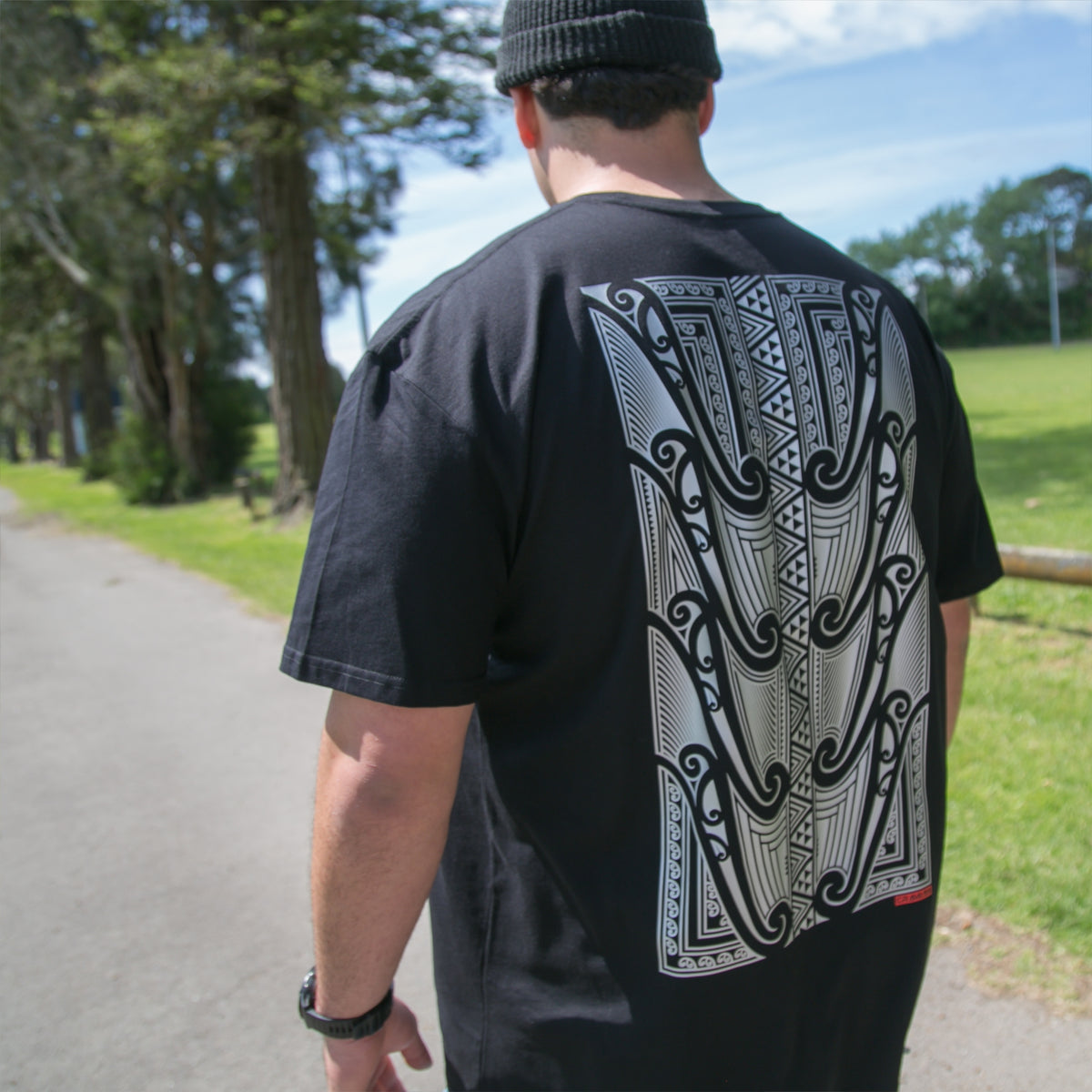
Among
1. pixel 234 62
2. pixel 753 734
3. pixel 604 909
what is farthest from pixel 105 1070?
pixel 234 62

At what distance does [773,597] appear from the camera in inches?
51.7

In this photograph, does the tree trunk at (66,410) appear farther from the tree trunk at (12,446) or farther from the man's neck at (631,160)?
the man's neck at (631,160)

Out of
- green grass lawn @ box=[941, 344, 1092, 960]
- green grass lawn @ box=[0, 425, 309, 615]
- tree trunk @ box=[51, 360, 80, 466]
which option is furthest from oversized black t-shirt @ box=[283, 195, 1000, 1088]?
tree trunk @ box=[51, 360, 80, 466]

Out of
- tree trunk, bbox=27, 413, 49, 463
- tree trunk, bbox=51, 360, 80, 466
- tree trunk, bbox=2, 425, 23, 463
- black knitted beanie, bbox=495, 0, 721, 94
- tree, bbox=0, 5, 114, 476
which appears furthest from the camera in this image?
tree trunk, bbox=2, 425, 23, 463

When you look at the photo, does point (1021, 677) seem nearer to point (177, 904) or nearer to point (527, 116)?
point (177, 904)

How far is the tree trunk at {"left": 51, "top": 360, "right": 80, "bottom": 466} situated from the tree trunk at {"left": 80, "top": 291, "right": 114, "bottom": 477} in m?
9.25

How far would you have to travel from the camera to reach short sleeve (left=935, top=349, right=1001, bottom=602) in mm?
1591

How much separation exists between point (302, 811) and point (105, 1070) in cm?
165

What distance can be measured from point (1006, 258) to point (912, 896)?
623 inches

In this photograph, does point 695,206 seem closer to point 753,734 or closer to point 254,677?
point 753,734

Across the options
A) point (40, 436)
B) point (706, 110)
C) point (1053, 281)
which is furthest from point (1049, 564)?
point (40, 436)

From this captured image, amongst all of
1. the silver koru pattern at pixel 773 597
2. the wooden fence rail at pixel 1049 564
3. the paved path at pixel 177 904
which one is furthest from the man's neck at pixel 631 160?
the wooden fence rail at pixel 1049 564

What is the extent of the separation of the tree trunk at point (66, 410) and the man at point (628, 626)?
39.9 metres

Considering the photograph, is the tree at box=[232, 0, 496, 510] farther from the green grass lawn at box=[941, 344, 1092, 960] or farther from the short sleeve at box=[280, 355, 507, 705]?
the short sleeve at box=[280, 355, 507, 705]
